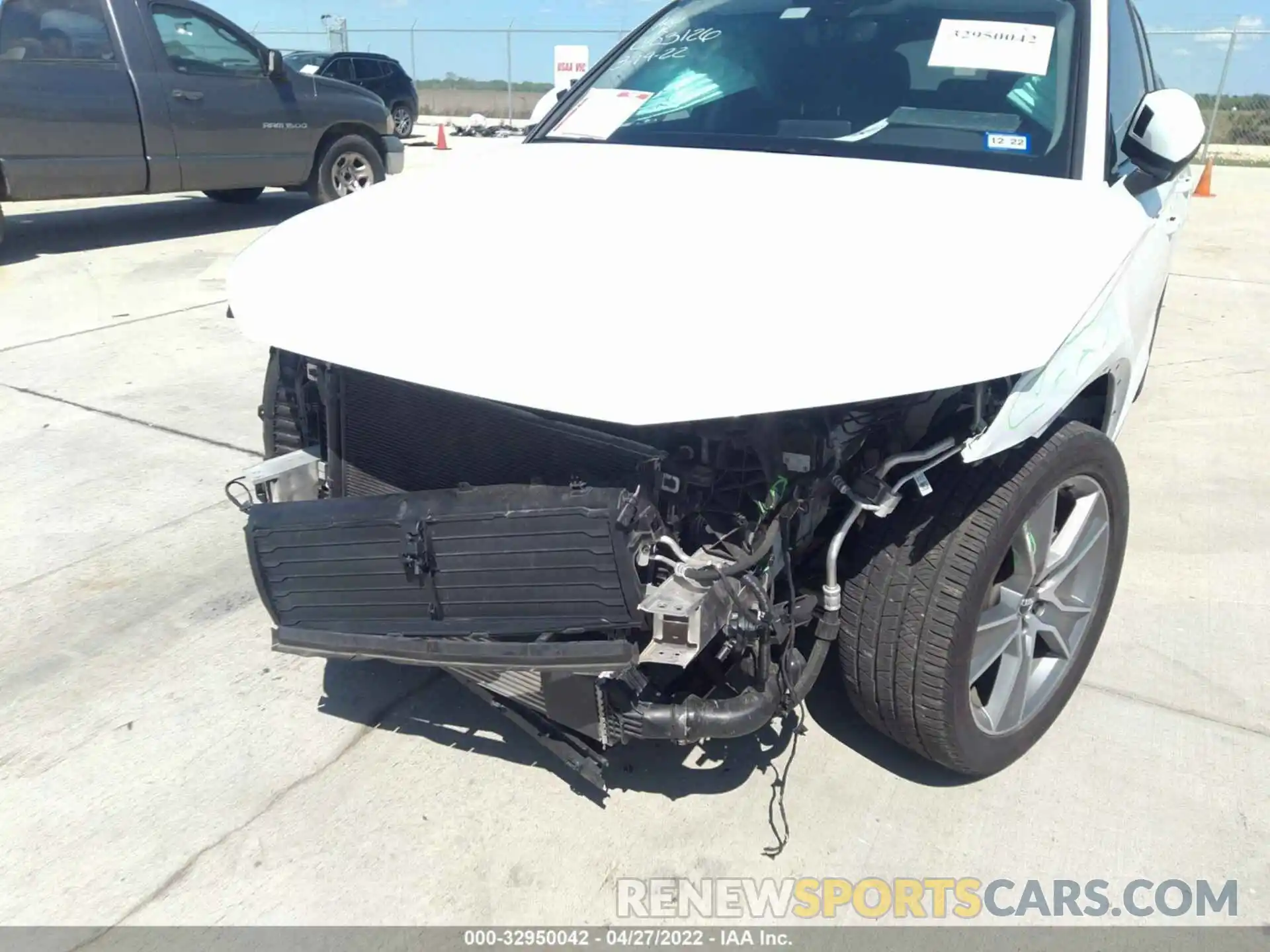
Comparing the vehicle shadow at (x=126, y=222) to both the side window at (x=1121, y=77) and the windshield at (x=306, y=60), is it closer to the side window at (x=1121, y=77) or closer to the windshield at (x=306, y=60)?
the windshield at (x=306, y=60)

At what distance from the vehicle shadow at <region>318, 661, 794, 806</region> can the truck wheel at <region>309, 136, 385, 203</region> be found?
26.8ft

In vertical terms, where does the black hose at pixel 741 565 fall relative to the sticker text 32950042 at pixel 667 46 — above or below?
below

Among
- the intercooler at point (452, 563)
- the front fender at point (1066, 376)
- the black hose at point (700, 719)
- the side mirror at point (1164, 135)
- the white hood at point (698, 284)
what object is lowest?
the black hose at point (700, 719)

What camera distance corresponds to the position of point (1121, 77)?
3229 mm

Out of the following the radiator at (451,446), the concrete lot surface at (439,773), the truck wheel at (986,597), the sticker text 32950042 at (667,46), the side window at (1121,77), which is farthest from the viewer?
the sticker text 32950042 at (667,46)

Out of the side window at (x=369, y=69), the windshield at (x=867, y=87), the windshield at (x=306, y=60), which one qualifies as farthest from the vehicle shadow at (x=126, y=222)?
the side window at (x=369, y=69)

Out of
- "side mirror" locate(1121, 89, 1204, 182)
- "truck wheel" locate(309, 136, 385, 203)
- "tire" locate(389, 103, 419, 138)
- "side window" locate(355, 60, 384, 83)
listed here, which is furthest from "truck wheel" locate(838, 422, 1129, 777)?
"tire" locate(389, 103, 419, 138)

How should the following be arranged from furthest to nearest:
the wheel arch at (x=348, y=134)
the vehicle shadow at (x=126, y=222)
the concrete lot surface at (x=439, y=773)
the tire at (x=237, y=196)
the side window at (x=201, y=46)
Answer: the tire at (x=237, y=196) → the wheel arch at (x=348, y=134) → the vehicle shadow at (x=126, y=222) → the side window at (x=201, y=46) → the concrete lot surface at (x=439, y=773)

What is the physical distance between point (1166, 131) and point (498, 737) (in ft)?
7.95

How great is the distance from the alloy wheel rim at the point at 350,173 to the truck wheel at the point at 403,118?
9.24 m

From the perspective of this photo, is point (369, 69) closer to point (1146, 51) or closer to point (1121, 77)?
point (1146, 51)

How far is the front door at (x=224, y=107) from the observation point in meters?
8.74

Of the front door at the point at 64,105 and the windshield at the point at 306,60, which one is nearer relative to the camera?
the front door at the point at 64,105

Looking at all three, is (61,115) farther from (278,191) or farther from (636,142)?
(636,142)
